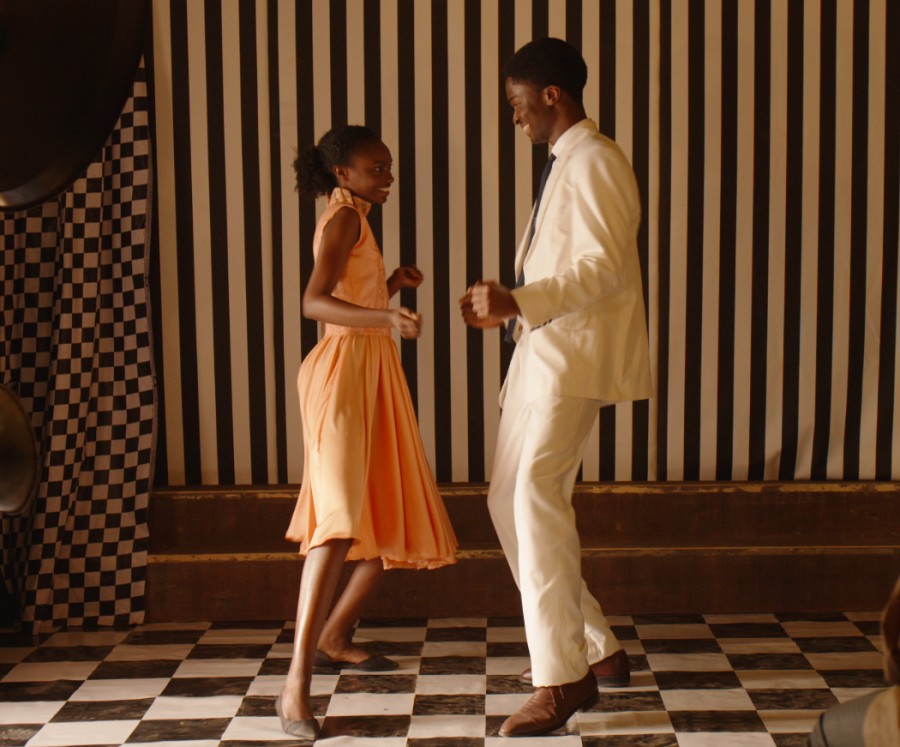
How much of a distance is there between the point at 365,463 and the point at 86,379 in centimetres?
116

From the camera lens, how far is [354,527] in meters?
2.59

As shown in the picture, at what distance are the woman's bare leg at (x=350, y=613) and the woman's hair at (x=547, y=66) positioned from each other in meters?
1.31

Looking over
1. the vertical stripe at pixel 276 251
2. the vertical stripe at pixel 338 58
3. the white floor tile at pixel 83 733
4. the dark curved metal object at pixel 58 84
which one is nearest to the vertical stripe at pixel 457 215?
the vertical stripe at pixel 338 58

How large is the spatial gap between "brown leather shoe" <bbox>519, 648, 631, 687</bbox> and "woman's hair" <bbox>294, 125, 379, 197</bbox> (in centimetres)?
142

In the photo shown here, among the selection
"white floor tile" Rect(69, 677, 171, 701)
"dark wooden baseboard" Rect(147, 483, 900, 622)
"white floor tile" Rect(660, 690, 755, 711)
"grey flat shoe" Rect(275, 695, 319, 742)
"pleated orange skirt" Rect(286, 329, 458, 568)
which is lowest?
"white floor tile" Rect(660, 690, 755, 711)

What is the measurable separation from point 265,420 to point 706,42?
6.46 feet

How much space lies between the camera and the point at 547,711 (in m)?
2.45

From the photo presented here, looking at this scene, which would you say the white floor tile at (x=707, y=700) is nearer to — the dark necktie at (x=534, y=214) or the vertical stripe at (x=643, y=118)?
the dark necktie at (x=534, y=214)

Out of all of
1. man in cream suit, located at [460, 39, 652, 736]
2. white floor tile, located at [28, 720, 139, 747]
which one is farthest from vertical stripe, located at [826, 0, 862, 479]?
white floor tile, located at [28, 720, 139, 747]

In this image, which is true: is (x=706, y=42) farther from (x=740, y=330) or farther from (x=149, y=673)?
(x=149, y=673)

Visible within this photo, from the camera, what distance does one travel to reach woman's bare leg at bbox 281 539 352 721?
2500 millimetres

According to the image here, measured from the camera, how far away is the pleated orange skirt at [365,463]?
2639 mm

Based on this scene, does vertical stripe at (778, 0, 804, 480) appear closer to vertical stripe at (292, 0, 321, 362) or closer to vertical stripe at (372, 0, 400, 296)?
vertical stripe at (372, 0, 400, 296)

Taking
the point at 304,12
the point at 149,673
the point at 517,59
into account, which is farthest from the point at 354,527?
the point at 304,12
